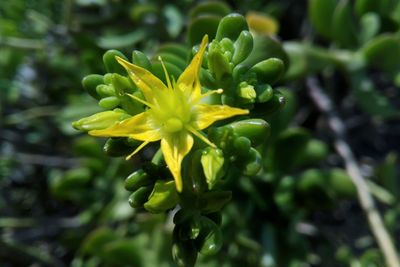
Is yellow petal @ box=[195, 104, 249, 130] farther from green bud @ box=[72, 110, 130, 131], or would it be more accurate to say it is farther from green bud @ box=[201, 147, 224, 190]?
green bud @ box=[72, 110, 130, 131]

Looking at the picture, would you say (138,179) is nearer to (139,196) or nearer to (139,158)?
(139,196)

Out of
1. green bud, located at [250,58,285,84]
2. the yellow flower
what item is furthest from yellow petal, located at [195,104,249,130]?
green bud, located at [250,58,285,84]

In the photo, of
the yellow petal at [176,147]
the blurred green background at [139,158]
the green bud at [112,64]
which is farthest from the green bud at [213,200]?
the blurred green background at [139,158]

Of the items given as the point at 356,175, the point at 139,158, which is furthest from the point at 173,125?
the point at 356,175

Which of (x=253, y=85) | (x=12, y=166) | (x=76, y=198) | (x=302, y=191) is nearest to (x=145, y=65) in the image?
(x=253, y=85)

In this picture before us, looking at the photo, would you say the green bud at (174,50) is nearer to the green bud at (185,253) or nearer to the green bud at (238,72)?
the green bud at (238,72)
